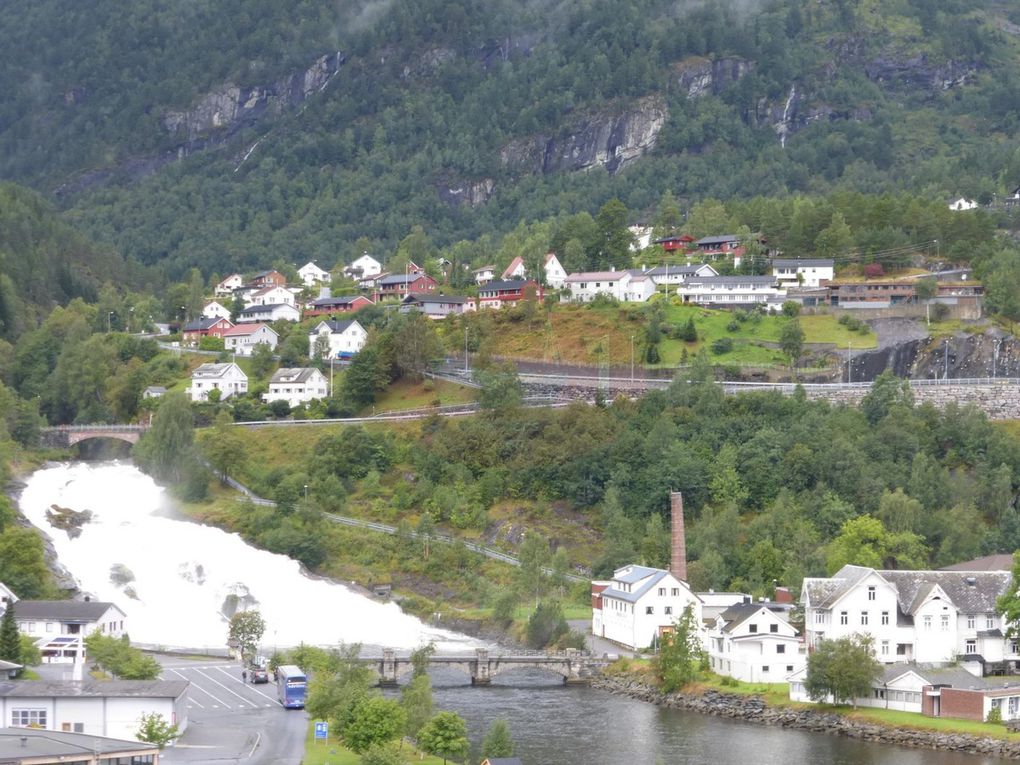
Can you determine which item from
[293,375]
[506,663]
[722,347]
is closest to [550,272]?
[293,375]

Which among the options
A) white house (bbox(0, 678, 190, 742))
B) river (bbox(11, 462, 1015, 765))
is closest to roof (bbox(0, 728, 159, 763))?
white house (bbox(0, 678, 190, 742))

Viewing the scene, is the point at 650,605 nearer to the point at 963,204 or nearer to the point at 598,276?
the point at 598,276

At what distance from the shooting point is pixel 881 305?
389ft

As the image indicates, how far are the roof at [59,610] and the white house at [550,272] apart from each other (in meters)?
59.7

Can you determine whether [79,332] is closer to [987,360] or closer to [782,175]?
[987,360]

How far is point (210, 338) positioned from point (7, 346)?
1385cm

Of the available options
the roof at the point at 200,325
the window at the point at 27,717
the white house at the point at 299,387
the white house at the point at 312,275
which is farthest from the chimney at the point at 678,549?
the white house at the point at 312,275

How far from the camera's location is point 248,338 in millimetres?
132125

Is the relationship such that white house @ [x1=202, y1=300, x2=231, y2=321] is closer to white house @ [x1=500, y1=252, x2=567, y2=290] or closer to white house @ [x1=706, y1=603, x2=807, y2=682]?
white house @ [x1=500, y1=252, x2=567, y2=290]

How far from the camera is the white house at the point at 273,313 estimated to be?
13912cm

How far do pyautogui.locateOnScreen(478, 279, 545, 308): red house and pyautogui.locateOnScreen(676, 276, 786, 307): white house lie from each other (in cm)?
1017

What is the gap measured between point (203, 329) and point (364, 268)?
28674mm

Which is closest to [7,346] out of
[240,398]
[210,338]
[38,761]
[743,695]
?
[210,338]

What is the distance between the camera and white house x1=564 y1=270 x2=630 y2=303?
409ft
